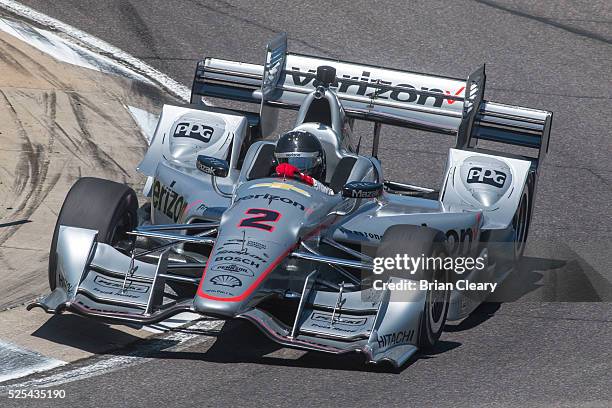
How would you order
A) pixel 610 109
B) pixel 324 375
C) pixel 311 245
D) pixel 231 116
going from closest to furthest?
pixel 324 375
pixel 311 245
pixel 231 116
pixel 610 109

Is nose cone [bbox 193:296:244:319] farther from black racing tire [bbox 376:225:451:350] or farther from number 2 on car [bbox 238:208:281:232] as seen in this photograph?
black racing tire [bbox 376:225:451:350]

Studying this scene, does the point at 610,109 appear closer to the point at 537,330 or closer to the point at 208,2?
the point at 208,2

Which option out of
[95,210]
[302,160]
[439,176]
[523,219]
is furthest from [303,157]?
[439,176]

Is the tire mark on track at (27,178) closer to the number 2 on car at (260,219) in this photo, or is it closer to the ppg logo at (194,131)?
the ppg logo at (194,131)

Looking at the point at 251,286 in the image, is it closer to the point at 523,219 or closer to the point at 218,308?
the point at 218,308

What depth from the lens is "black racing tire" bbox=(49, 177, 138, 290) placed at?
8.73 metres

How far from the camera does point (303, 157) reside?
9281 millimetres

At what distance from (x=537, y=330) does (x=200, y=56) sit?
24.8 feet

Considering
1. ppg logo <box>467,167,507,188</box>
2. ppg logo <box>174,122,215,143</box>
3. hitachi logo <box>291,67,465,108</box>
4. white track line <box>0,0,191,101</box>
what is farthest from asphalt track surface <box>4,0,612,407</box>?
ppg logo <box>174,122,215,143</box>

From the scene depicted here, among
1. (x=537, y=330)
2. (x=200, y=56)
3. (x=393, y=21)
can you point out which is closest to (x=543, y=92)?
(x=393, y=21)

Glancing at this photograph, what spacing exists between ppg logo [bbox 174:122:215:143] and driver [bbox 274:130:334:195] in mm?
1568

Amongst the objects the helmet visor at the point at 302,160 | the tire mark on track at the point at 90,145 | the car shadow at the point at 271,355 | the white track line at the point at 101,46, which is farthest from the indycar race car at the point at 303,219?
the white track line at the point at 101,46

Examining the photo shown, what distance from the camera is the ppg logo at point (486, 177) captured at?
1030cm

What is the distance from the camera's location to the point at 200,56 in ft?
50.8
